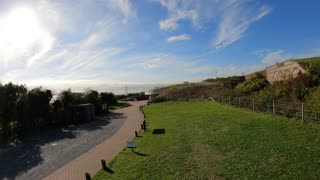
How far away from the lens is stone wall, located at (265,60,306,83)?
31128mm

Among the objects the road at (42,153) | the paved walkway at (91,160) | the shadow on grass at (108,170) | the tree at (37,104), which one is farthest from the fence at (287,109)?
the tree at (37,104)

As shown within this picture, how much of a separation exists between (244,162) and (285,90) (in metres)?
15.0

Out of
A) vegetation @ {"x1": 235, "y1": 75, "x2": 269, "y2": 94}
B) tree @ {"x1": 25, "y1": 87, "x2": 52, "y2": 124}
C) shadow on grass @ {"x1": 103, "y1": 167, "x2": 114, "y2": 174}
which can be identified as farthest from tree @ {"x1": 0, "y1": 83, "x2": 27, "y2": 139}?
vegetation @ {"x1": 235, "y1": 75, "x2": 269, "y2": 94}

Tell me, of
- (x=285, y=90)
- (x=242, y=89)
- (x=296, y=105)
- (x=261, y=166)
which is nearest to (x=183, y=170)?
(x=261, y=166)

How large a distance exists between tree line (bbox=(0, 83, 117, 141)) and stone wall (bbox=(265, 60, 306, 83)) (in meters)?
26.9

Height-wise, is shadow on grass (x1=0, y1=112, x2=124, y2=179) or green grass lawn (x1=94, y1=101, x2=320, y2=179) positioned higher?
green grass lawn (x1=94, y1=101, x2=320, y2=179)

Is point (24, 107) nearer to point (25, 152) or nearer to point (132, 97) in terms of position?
point (25, 152)

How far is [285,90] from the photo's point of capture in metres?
25.3

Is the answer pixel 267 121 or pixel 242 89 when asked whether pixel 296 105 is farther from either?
pixel 242 89

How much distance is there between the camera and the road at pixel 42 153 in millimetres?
16078

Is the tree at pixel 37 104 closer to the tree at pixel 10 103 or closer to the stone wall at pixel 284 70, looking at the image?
the tree at pixel 10 103

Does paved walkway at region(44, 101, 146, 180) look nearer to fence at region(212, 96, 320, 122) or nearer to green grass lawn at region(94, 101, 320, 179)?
green grass lawn at region(94, 101, 320, 179)

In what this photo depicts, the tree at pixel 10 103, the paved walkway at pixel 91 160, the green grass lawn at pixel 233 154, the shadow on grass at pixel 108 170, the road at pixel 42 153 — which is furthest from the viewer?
the tree at pixel 10 103

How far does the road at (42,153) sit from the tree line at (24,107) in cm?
238
